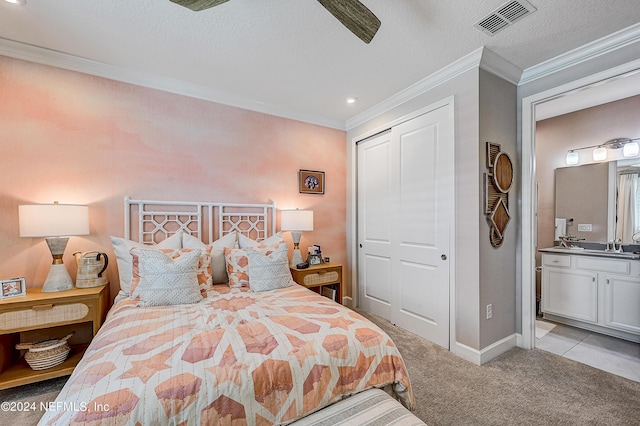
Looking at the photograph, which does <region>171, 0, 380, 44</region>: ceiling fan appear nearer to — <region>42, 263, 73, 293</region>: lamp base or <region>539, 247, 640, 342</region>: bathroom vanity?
<region>42, 263, 73, 293</region>: lamp base

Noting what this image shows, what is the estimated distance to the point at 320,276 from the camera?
3.18 metres

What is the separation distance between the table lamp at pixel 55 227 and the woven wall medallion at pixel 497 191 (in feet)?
11.0

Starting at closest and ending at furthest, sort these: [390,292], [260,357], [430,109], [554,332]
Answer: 1. [260,357]
2. [430,109]
3. [554,332]
4. [390,292]

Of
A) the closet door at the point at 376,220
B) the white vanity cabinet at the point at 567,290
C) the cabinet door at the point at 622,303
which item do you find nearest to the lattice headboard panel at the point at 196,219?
the closet door at the point at 376,220

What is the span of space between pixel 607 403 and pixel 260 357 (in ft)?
7.76

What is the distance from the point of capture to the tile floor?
2258 mm

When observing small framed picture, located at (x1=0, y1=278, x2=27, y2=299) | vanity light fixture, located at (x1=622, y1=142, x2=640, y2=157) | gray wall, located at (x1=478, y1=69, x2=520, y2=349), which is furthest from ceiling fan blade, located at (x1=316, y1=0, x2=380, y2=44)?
vanity light fixture, located at (x1=622, y1=142, x2=640, y2=157)

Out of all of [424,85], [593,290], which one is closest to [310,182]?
[424,85]

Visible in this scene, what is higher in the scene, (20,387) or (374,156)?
(374,156)

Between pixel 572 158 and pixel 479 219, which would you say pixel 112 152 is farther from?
pixel 572 158

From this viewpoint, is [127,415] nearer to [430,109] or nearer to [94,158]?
[94,158]

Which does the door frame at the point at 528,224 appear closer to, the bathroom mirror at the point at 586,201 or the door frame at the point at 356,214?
the door frame at the point at 356,214

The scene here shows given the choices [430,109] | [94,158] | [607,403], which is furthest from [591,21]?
[94,158]

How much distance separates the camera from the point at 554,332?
2961 millimetres
